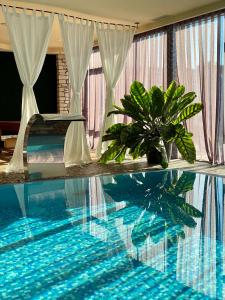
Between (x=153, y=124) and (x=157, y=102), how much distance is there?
0.49 metres

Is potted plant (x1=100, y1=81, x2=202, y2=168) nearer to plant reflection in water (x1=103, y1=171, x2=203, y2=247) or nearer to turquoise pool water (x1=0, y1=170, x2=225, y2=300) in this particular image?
plant reflection in water (x1=103, y1=171, x2=203, y2=247)

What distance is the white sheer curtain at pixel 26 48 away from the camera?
7.10 metres

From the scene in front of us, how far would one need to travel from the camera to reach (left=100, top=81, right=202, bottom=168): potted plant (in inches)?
287

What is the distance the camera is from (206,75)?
768cm

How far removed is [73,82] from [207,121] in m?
2.73

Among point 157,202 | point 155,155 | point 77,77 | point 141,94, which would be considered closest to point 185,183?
point 157,202

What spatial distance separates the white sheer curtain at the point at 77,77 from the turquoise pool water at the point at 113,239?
172cm

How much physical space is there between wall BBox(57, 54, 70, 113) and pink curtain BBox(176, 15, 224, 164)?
5.18 m

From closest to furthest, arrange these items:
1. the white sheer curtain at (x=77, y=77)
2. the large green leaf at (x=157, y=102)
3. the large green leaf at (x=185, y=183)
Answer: the large green leaf at (x=185, y=183) → the large green leaf at (x=157, y=102) → the white sheer curtain at (x=77, y=77)

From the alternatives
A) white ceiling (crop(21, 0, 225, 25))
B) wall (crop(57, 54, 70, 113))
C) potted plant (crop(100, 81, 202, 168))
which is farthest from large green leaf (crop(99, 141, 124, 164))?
wall (crop(57, 54, 70, 113))

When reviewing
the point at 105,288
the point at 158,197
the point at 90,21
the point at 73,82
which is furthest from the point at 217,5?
the point at 105,288

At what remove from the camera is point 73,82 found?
26.1 ft

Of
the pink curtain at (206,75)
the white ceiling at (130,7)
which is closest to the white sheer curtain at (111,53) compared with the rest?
the white ceiling at (130,7)

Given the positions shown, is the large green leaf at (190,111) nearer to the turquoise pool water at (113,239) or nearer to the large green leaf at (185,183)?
the large green leaf at (185,183)
